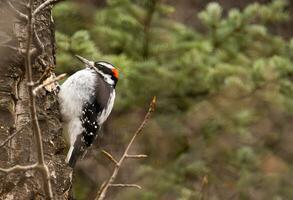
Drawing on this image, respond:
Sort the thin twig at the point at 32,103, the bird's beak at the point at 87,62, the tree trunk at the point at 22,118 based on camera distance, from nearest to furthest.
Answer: the thin twig at the point at 32,103 → the tree trunk at the point at 22,118 → the bird's beak at the point at 87,62

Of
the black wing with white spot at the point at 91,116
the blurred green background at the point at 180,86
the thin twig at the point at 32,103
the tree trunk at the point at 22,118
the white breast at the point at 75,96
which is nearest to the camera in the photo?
the thin twig at the point at 32,103

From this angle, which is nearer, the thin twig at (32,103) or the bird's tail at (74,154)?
the thin twig at (32,103)

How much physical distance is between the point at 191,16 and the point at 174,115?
359 centimetres

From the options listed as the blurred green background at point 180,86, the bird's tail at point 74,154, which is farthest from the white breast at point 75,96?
Answer: the blurred green background at point 180,86

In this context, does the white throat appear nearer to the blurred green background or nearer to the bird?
the bird

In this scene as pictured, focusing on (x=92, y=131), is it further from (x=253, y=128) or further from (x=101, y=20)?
(x=253, y=128)

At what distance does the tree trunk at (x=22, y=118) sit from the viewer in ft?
12.7

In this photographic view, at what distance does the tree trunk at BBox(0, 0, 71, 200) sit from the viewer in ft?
12.7

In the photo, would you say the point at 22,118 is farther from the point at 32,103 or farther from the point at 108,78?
the point at 108,78

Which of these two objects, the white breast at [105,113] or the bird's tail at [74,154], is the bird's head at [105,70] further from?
the bird's tail at [74,154]

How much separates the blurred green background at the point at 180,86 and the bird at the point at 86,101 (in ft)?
0.47

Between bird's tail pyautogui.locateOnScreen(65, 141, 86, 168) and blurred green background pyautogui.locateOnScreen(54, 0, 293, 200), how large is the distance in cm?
92

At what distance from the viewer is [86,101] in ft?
17.9

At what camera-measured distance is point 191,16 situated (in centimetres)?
982
